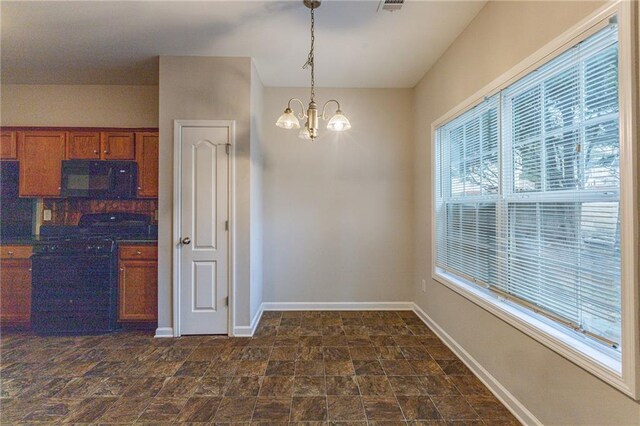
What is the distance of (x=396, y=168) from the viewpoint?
378cm

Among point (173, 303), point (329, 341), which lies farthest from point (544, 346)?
point (173, 303)

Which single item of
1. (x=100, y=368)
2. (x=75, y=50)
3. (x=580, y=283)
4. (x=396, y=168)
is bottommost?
(x=100, y=368)

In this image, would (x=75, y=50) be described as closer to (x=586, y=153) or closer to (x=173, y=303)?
(x=173, y=303)

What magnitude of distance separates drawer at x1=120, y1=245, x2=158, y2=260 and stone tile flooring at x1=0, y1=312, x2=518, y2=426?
84 centimetres

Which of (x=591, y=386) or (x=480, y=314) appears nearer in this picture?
(x=591, y=386)

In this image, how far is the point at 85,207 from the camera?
3.62 metres

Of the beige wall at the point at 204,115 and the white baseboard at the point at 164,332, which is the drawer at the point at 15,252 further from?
the white baseboard at the point at 164,332

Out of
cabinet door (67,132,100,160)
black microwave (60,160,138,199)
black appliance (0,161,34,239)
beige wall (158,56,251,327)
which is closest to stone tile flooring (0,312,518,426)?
beige wall (158,56,251,327)

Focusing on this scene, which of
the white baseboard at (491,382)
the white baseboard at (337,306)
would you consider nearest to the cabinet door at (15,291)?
the white baseboard at (337,306)

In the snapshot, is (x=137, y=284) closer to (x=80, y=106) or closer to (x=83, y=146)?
(x=83, y=146)

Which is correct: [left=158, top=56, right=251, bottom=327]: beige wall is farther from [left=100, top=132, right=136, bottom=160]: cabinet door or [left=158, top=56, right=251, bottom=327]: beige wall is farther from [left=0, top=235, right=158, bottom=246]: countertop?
[left=100, top=132, right=136, bottom=160]: cabinet door

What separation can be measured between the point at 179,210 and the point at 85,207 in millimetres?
1721

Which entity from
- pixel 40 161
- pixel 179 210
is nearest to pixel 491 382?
pixel 179 210

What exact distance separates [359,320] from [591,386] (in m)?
2.28
